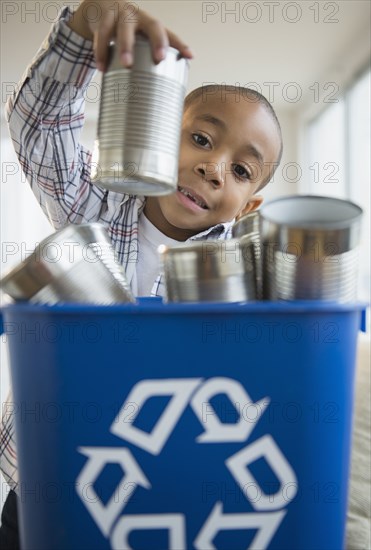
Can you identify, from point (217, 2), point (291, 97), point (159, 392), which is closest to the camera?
point (159, 392)

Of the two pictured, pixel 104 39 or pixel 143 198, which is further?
pixel 143 198

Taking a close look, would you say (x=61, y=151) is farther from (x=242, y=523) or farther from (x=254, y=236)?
(x=242, y=523)

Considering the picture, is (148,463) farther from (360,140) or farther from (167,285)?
A: (360,140)

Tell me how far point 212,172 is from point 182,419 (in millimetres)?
431

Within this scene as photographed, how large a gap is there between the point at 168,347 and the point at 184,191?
40 centimetres

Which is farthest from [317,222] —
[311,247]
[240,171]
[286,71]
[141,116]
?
[286,71]

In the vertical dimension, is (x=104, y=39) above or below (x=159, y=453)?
above

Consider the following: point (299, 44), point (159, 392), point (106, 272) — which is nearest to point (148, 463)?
point (159, 392)

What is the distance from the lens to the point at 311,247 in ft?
1.58

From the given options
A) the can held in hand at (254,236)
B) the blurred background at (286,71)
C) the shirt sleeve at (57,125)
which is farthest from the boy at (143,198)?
the blurred background at (286,71)

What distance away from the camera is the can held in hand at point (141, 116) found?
517 mm

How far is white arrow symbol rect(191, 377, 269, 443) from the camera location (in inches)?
18.5

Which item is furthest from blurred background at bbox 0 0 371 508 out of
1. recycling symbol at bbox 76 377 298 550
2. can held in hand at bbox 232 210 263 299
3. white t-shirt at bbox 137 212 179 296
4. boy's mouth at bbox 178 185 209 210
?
recycling symbol at bbox 76 377 298 550

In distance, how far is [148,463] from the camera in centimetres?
48
